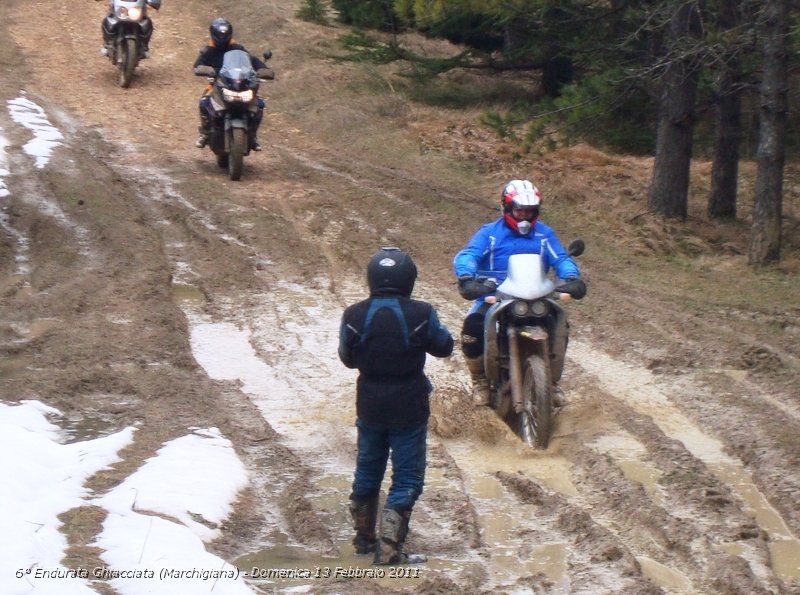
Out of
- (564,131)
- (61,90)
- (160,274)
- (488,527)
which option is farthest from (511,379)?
(61,90)

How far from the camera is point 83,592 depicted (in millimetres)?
4930

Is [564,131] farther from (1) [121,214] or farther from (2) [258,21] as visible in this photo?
(2) [258,21]

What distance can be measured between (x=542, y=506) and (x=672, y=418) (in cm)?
207

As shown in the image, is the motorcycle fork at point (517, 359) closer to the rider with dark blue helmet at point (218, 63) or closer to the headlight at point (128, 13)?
the rider with dark blue helmet at point (218, 63)

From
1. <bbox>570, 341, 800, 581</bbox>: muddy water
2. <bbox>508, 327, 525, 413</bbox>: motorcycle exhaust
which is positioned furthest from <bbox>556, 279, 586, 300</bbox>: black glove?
<bbox>570, 341, 800, 581</bbox>: muddy water

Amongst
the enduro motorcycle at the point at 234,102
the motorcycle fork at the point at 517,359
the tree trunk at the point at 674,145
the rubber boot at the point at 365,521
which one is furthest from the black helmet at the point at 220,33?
the rubber boot at the point at 365,521

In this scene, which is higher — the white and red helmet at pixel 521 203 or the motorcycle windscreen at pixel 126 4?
the motorcycle windscreen at pixel 126 4

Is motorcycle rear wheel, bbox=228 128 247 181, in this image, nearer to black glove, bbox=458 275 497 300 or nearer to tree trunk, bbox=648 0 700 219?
tree trunk, bbox=648 0 700 219

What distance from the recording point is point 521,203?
8367 mm

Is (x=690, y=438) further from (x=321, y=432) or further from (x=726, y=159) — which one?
(x=726, y=159)

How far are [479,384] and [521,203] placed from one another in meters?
1.40

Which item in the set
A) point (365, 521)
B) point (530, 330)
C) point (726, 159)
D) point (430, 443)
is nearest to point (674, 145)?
point (726, 159)

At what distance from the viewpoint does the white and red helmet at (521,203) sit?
838 cm

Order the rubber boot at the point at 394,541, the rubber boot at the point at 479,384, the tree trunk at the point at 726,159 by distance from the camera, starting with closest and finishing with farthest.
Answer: the rubber boot at the point at 394,541 < the rubber boot at the point at 479,384 < the tree trunk at the point at 726,159
